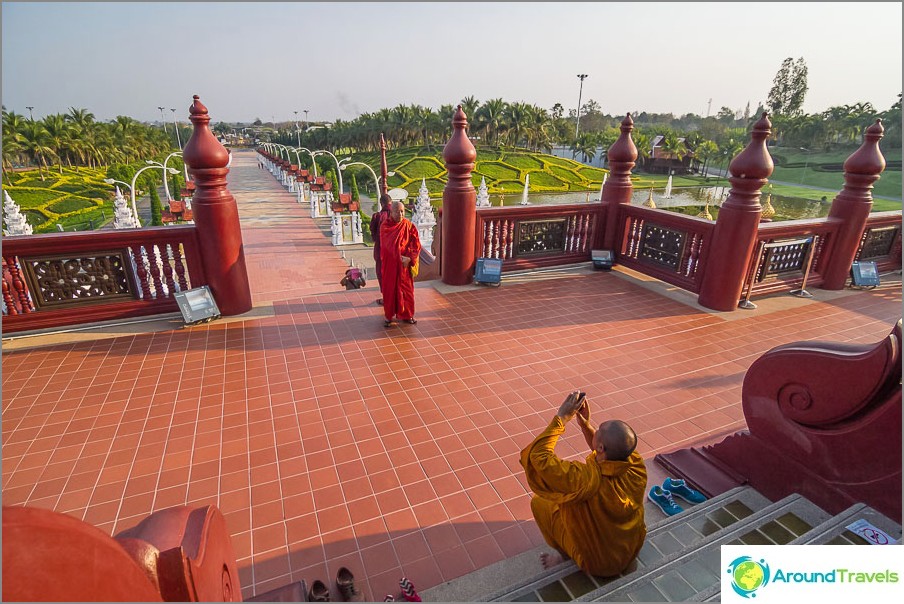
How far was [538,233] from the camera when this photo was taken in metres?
7.11

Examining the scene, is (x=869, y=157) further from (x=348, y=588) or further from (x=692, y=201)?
(x=692, y=201)

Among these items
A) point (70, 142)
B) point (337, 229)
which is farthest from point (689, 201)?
point (70, 142)

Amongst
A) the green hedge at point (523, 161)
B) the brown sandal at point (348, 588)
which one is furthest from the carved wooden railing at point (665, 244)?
the green hedge at point (523, 161)

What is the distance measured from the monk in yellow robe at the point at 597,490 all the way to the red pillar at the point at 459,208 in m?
4.39

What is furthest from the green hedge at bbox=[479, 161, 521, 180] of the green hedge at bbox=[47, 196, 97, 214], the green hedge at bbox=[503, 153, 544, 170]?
the green hedge at bbox=[47, 196, 97, 214]

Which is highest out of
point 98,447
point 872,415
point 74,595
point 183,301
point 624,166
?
point 624,166

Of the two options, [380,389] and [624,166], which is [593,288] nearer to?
[624,166]

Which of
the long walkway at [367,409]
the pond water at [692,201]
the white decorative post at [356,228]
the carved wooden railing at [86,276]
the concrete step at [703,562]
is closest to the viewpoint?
the concrete step at [703,562]

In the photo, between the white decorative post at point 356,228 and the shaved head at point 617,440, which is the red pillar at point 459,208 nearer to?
the shaved head at point 617,440

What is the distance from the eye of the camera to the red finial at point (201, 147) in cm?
499

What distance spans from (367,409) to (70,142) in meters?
54.1

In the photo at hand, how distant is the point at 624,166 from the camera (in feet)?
23.3

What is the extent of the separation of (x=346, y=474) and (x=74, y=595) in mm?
2355

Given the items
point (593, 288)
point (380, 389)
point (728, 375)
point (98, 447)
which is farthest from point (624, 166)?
point (98, 447)
